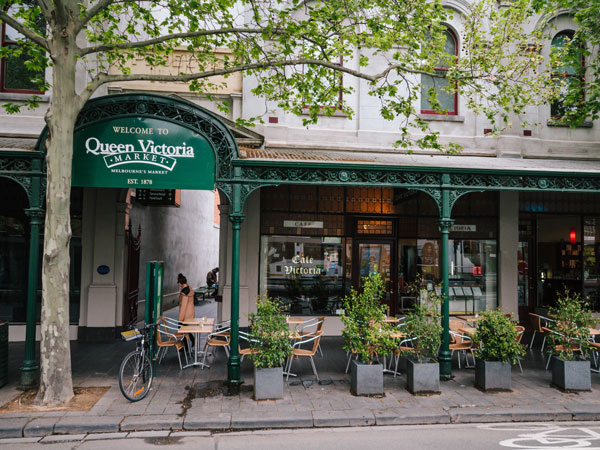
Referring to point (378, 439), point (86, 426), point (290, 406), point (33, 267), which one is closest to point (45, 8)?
point (33, 267)

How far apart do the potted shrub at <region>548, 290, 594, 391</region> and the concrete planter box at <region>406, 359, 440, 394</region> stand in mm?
2177

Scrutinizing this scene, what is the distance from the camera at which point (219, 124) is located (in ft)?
25.0

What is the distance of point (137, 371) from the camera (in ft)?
21.8

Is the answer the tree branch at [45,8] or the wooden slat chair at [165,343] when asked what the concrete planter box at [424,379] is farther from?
the tree branch at [45,8]

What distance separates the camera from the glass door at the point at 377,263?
37.8ft

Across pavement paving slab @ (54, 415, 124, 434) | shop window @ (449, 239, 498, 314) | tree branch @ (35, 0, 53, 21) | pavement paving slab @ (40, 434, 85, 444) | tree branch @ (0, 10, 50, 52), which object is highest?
tree branch @ (35, 0, 53, 21)

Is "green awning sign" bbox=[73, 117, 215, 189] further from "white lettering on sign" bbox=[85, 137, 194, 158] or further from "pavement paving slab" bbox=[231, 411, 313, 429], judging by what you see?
"pavement paving slab" bbox=[231, 411, 313, 429]

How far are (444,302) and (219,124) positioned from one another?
16.9 feet

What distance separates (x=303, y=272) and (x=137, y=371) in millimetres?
5414

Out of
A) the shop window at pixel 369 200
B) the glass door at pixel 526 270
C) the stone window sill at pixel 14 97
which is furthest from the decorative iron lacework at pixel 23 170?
the glass door at pixel 526 270

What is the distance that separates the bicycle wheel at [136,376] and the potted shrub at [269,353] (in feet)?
5.54

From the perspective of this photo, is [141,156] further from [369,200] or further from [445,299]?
[369,200]

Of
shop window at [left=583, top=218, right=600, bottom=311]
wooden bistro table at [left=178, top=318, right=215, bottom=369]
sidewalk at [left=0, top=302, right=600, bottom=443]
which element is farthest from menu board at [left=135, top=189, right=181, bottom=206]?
shop window at [left=583, top=218, right=600, bottom=311]

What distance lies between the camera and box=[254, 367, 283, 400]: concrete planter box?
660 centimetres
